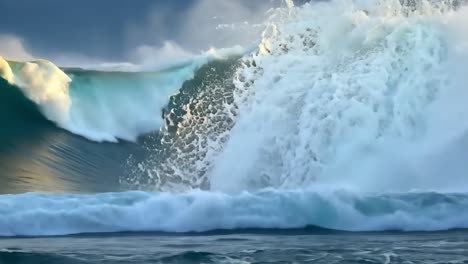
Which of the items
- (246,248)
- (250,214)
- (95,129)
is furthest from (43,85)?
(246,248)

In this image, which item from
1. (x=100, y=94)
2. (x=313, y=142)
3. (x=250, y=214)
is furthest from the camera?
(x=100, y=94)

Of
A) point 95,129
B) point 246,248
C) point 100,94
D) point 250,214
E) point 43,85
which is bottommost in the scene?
point 246,248

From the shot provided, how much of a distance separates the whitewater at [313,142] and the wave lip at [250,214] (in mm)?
15

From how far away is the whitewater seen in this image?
7.50m

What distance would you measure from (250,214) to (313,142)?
3105 millimetres

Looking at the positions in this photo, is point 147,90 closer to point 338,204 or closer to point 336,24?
point 336,24

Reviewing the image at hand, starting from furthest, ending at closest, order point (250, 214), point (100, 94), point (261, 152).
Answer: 1. point (100, 94)
2. point (261, 152)
3. point (250, 214)

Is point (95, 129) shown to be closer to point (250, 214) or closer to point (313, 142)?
point (313, 142)

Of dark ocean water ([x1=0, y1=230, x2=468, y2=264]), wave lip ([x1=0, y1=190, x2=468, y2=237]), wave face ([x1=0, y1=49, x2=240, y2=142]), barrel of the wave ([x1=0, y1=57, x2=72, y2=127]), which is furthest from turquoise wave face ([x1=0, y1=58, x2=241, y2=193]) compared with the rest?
dark ocean water ([x1=0, y1=230, x2=468, y2=264])

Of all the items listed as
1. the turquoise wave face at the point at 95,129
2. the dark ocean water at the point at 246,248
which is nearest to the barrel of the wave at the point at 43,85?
the turquoise wave face at the point at 95,129

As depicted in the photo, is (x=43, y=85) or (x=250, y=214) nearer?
(x=250, y=214)

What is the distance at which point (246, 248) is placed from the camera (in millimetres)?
6199

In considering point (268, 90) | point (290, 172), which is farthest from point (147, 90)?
point (290, 172)

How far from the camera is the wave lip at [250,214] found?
7309mm
